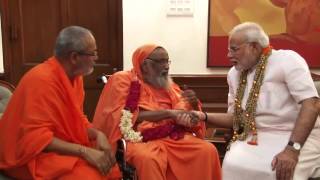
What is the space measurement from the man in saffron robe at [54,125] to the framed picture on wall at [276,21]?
2.07 meters

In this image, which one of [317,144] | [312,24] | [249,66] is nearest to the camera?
[317,144]

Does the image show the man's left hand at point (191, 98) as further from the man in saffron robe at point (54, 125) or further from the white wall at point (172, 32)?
the white wall at point (172, 32)

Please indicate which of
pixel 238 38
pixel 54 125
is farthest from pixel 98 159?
pixel 238 38

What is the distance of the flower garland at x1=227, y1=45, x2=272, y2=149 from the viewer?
2535 mm

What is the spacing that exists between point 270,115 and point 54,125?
134 cm

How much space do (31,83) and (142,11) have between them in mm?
2196

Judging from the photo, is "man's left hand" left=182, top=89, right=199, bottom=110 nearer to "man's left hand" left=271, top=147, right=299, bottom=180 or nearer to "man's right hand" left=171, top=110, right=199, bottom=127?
"man's right hand" left=171, top=110, right=199, bottom=127

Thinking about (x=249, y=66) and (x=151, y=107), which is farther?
(x=151, y=107)

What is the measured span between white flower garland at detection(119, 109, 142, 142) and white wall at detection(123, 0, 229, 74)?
1.58 m

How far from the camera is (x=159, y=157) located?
2.60 metres

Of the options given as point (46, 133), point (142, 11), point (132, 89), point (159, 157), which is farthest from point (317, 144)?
point (142, 11)

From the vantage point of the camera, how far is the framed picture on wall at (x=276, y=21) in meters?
3.99

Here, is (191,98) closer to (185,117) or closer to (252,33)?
(185,117)

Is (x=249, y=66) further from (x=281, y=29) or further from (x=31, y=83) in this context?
(x=281, y=29)
